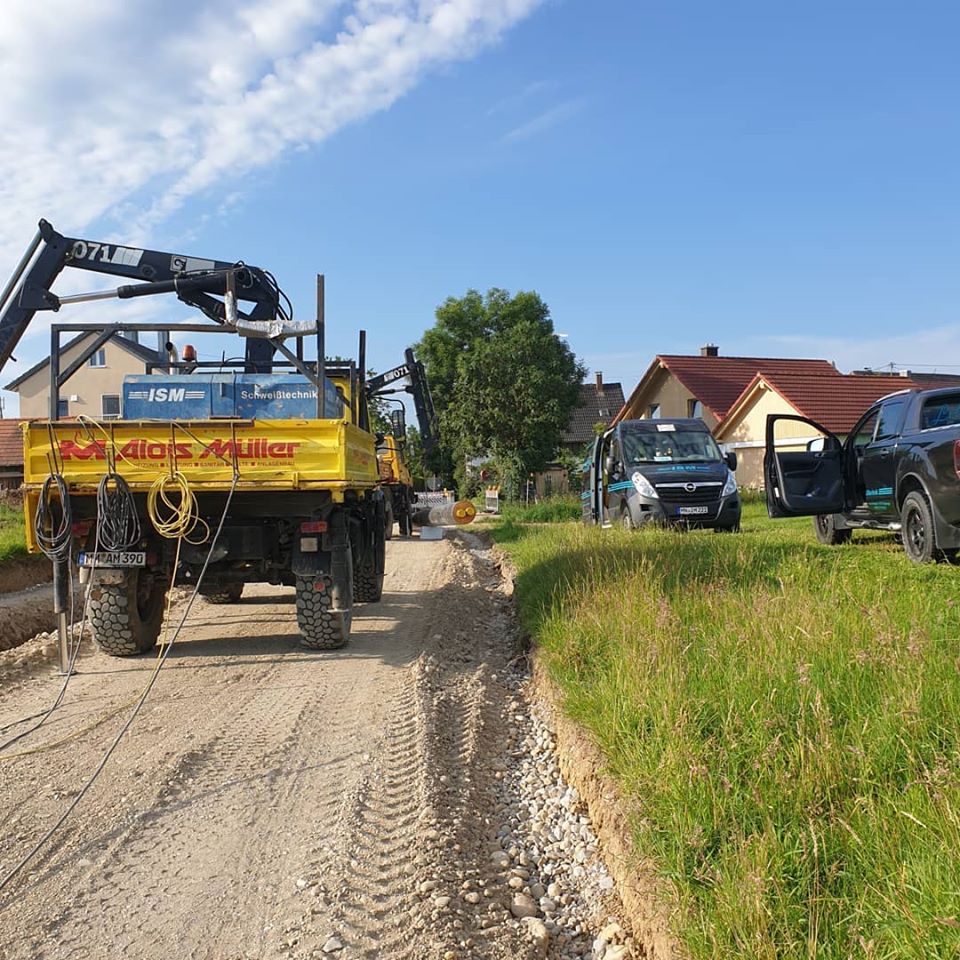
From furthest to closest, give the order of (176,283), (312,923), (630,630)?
1. (176,283)
2. (630,630)
3. (312,923)

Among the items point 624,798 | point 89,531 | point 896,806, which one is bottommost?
point 624,798

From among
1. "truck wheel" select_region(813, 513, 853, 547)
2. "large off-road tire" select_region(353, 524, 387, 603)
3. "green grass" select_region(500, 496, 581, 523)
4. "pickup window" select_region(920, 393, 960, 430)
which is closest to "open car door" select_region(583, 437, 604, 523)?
"truck wheel" select_region(813, 513, 853, 547)

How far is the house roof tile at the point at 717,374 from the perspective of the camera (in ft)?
120

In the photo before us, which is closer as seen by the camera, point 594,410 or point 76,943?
point 76,943

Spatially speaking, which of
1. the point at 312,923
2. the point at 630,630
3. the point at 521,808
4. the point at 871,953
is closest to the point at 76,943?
the point at 312,923

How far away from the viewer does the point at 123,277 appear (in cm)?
1029

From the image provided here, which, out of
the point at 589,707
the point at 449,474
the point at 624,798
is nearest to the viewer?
the point at 624,798

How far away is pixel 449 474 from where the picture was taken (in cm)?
5034

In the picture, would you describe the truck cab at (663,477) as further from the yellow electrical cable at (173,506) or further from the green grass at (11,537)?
the green grass at (11,537)

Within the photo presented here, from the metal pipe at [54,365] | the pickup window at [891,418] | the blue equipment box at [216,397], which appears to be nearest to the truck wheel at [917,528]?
the pickup window at [891,418]

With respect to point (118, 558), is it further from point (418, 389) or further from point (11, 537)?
point (418, 389)

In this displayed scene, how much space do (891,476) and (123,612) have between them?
7.85 meters

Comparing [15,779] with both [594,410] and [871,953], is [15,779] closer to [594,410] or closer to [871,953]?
[871,953]

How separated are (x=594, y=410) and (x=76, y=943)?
2290 inches
